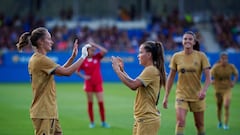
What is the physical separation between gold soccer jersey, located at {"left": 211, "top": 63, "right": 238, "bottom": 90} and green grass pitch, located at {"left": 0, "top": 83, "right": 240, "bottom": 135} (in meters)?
1.14

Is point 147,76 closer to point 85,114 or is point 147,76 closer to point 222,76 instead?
point 222,76

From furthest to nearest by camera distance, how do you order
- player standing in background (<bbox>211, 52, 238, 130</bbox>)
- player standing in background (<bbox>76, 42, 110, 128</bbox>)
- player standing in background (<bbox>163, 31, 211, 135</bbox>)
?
player standing in background (<bbox>211, 52, 238, 130</bbox>) → player standing in background (<bbox>76, 42, 110, 128</bbox>) → player standing in background (<bbox>163, 31, 211, 135</bbox>)

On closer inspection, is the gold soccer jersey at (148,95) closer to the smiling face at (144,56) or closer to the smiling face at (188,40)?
the smiling face at (144,56)

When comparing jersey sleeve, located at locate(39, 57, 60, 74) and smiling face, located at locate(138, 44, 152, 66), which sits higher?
smiling face, located at locate(138, 44, 152, 66)

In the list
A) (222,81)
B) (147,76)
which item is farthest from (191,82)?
(222,81)

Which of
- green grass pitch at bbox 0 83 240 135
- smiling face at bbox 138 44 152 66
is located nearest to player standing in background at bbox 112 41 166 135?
smiling face at bbox 138 44 152 66

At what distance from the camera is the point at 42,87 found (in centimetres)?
855

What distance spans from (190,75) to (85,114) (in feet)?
26.1

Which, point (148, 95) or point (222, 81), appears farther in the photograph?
point (222, 81)

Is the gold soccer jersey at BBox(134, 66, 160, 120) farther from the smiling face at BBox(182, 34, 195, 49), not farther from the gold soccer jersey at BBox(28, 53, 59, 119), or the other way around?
the smiling face at BBox(182, 34, 195, 49)

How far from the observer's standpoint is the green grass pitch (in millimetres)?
14891

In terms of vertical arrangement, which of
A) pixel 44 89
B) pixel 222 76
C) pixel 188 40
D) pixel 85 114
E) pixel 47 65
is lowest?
pixel 85 114

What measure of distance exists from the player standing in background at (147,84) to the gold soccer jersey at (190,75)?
2.79m

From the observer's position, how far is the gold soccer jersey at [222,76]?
1647 centimetres
